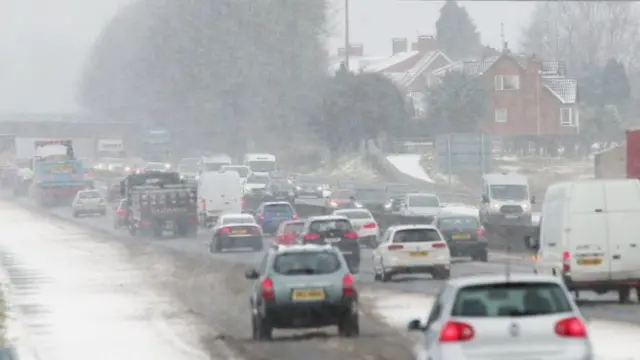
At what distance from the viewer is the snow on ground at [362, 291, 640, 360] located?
19078 millimetres

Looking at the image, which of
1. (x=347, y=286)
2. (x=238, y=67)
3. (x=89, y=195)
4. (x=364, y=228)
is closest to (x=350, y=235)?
(x=364, y=228)

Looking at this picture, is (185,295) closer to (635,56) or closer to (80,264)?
(80,264)

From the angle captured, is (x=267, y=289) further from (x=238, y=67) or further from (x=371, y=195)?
(x=238, y=67)

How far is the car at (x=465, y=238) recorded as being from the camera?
4300 cm

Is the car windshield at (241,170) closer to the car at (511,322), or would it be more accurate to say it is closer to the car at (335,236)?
the car at (335,236)

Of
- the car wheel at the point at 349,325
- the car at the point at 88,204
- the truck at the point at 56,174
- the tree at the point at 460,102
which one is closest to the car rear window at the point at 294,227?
the car wheel at the point at 349,325

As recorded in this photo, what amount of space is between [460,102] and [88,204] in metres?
29.4

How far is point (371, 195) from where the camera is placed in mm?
74875

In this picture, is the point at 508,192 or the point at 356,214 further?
the point at 508,192

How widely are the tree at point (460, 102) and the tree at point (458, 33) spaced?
24293mm

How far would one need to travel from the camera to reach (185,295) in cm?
3556

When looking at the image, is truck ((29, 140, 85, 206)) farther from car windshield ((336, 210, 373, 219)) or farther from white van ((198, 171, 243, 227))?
car windshield ((336, 210, 373, 219))

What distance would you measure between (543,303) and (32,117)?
148287 millimetres

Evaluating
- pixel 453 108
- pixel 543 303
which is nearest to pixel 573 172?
pixel 453 108
